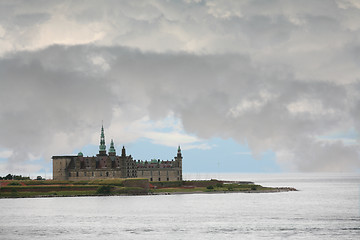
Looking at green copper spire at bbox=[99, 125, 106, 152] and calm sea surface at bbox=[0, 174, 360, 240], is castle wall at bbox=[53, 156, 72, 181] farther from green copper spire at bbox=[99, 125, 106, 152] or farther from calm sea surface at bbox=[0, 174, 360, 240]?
calm sea surface at bbox=[0, 174, 360, 240]

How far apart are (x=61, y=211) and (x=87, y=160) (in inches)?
3378

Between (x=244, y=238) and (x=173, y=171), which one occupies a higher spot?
(x=173, y=171)

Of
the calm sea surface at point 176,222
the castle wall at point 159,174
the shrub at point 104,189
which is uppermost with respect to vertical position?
the castle wall at point 159,174

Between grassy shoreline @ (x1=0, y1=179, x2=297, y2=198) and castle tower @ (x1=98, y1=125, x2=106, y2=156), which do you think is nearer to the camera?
grassy shoreline @ (x1=0, y1=179, x2=297, y2=198)

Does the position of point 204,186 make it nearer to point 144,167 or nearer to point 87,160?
point 144,167

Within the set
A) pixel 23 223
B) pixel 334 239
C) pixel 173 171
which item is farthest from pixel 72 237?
pixel 173 171

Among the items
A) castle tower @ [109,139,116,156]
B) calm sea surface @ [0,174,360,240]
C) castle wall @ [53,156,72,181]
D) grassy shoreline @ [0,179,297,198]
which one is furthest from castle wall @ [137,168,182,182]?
calm sea surface @ [0,174,360,240]

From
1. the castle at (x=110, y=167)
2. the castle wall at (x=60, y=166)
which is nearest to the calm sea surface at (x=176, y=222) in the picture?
the castle at (x=110, y=167)

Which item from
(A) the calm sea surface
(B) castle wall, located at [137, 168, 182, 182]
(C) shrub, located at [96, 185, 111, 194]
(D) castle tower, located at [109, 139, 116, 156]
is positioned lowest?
(A) the calm sea surface

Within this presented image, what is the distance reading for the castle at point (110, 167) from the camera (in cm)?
18125

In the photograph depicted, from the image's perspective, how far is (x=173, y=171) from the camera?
632 feet

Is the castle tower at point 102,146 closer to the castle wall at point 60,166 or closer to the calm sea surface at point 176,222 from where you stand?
the castle wall at point 60,166

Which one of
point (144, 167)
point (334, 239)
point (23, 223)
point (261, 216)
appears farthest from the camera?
point (144, 167)

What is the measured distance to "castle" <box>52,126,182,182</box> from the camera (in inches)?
7136
